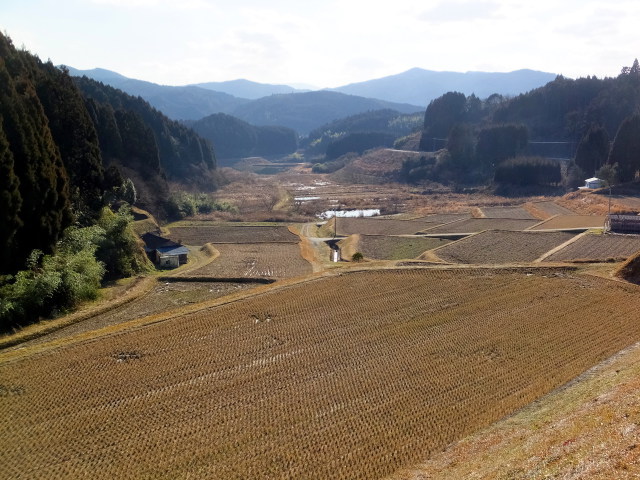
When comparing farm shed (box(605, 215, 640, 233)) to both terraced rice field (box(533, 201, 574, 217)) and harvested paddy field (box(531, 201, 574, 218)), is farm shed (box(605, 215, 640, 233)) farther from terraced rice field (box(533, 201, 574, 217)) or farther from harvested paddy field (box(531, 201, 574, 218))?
terraced rice field (box(533, 201, 574, 217))

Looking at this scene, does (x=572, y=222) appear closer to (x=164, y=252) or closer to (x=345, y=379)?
(x=164, y=252)

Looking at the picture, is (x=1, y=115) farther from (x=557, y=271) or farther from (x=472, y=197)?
(x=472, y=197)

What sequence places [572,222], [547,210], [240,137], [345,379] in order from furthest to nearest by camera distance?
[240,137]
[547,210]
[572,222]
[345,379]

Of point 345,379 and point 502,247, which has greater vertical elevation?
point 345,379

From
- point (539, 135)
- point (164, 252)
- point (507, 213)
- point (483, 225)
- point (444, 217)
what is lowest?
point (444, 217)

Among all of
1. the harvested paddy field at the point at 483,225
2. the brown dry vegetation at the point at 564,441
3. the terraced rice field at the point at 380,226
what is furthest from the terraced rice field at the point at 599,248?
the terraced rice field at the point at 380,226

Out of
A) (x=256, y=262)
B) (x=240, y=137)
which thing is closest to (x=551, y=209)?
(x=256, y=262)
